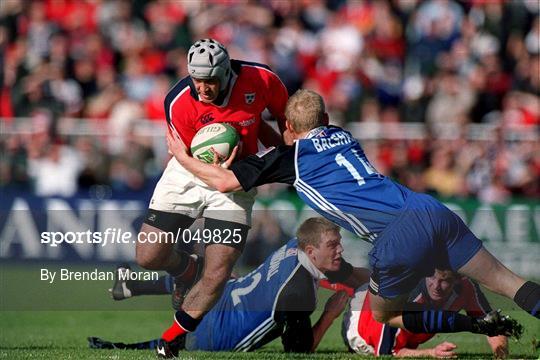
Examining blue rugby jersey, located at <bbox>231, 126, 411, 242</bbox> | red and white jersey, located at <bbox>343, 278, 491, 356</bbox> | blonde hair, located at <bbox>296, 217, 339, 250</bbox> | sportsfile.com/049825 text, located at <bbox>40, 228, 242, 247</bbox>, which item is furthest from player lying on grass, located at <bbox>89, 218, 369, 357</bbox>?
blue rugby jersey, located at <bbox>231, 126, 411, 242</bbox>

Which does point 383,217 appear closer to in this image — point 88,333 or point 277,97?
point 277,97

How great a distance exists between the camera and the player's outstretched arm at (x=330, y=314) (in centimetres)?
902

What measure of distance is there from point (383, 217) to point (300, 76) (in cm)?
950

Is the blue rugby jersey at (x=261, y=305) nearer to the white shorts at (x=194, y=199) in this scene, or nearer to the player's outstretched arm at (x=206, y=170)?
the white shorts at (x=194, y=199)

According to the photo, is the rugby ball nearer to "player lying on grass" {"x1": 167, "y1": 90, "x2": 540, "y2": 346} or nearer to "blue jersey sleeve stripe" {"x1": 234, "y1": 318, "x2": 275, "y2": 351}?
"player lying on grass" {"x1": 167, "y1": 90, "x2": 540, "y2": 346}

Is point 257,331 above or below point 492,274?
below

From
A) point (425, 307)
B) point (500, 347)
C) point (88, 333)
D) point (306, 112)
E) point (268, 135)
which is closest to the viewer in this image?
point (306, 112)

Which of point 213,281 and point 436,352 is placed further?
point 213,281

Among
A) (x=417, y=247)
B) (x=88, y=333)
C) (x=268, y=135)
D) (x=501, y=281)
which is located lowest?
(x=88, y=333)

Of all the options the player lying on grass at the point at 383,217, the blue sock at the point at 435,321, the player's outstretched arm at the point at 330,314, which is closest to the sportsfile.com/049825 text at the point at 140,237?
the player lying on grass at the point at 383,217

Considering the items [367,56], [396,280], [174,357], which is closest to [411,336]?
[396,280]

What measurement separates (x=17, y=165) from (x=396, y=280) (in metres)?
8.80

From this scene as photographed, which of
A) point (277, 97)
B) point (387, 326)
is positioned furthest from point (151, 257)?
point (387, 326)

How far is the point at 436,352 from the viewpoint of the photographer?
8.58 m
